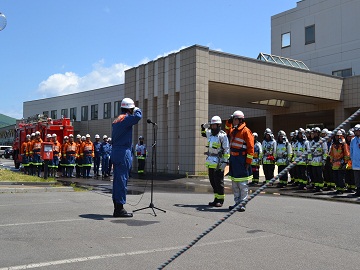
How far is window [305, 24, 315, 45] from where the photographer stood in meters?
36.3

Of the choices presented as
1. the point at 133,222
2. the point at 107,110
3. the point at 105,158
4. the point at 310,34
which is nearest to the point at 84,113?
the point at 107,110

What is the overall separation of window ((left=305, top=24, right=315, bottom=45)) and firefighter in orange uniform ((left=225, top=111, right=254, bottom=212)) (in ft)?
98.2

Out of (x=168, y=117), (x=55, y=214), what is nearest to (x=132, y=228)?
(x=55, y=214)

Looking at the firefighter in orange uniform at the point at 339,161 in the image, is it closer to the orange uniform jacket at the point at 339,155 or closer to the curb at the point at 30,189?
the orange uniform jacket at the point at 339,155

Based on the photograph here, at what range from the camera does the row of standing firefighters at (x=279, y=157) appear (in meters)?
9.32

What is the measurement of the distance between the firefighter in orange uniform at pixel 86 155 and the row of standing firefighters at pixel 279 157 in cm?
851

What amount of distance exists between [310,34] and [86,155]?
25.0 metres

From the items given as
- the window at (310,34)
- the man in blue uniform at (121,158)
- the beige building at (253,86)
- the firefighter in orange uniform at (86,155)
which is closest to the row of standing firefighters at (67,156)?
the firefighter in orange uniform at (86,155)

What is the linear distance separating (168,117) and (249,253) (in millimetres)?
17953

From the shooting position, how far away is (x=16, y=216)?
26.4 ft

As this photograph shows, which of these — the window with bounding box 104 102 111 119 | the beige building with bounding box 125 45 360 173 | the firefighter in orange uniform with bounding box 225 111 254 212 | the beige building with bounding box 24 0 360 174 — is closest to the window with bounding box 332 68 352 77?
the beige building with bounding box 24 0 360 174

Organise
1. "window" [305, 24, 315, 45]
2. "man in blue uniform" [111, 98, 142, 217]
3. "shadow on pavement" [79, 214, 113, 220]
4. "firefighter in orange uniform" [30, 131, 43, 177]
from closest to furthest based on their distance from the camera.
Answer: "shadow on pavement" [79, 214, 113, 220]
"man in blue uniform" [111, 98, 142, 217]
"firefighter in orange uniform" [30, 131, 43, 177]
"window" [305, 24, 315, 45]

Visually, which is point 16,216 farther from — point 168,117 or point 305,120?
point 305,120

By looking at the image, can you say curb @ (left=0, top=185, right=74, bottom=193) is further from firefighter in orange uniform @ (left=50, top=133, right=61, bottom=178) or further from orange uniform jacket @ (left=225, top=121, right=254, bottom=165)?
firefighter in orange uniform @ (left=50, top=133, right=61, bottom=178)
